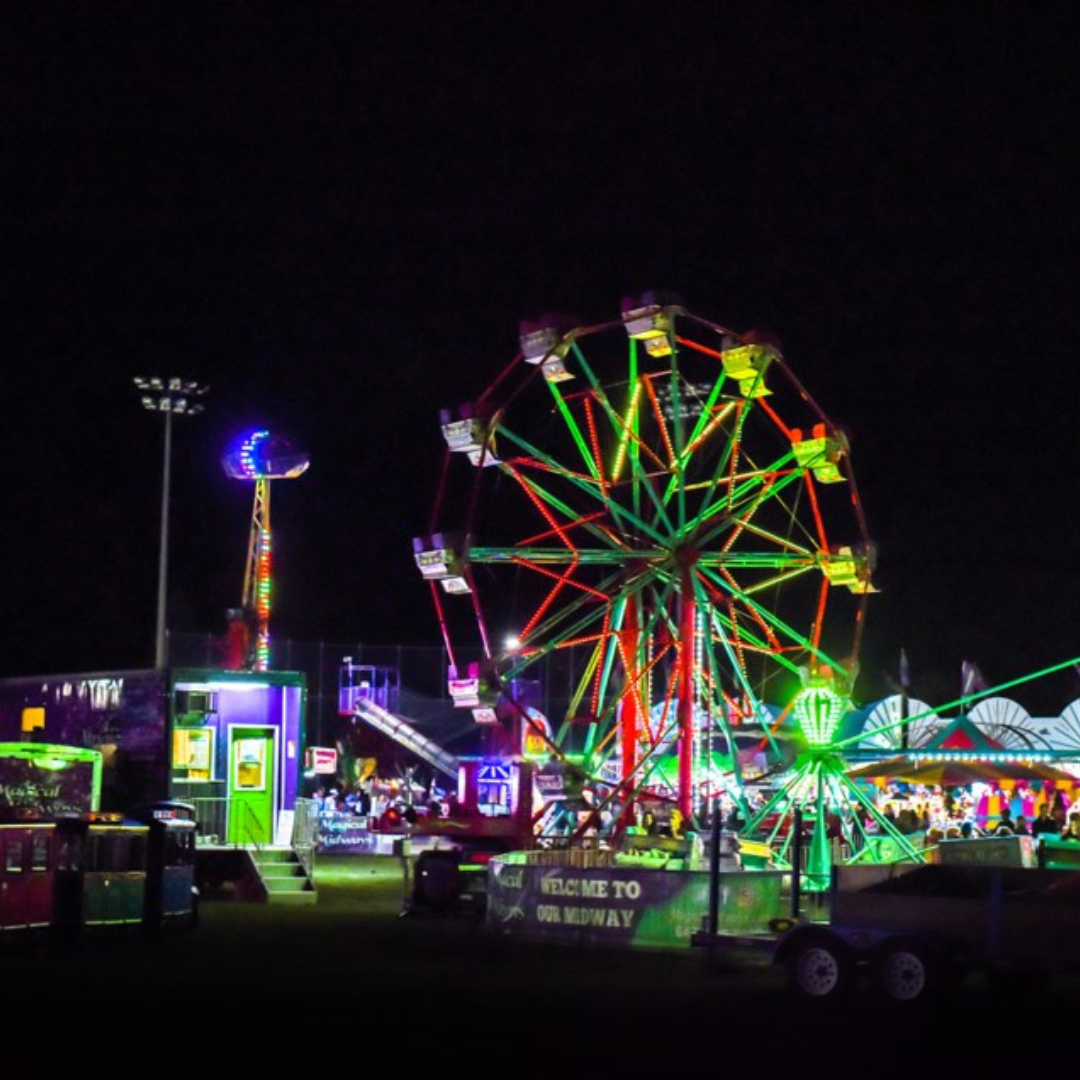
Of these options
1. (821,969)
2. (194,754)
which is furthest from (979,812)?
(821,969)

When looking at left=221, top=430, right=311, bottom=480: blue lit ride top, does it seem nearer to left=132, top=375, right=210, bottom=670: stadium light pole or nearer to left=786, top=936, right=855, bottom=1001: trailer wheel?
left=132, top=375, right=210, bottom=670: stadium light pole

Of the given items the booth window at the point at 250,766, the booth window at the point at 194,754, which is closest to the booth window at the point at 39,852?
the booth window at the point at 194,754

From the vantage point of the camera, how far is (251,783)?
89.9ft

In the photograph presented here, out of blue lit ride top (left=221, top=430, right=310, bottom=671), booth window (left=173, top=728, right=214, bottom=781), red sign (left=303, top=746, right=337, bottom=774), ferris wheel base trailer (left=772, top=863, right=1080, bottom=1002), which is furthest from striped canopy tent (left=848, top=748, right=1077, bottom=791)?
ferris wheel base trailer (left=772, top=863, right=1080, bottom=1002)

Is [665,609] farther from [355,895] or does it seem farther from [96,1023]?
[96,1023]

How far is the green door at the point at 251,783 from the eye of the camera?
27016mm

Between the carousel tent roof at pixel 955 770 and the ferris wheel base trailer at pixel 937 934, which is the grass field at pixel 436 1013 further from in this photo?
the carousel tent roof at pixel 955 770

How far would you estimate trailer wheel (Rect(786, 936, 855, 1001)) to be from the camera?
14211 millimetres

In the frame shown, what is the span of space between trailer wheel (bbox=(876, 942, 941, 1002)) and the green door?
14.6m

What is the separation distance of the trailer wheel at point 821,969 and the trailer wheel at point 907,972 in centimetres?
28

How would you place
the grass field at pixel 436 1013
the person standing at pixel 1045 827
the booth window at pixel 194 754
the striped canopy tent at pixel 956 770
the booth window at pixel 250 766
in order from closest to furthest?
the grass field at pixel 436 1013
the booth window at pixel 194 754
the booth window at pixel 250 766
the person standing at pixel 1045 827
the striped canopy tent at pixel 956 770

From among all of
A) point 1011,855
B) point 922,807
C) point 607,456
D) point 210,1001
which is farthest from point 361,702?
point 210,1001

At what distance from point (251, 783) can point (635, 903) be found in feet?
35.4

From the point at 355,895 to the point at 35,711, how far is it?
5.85m
